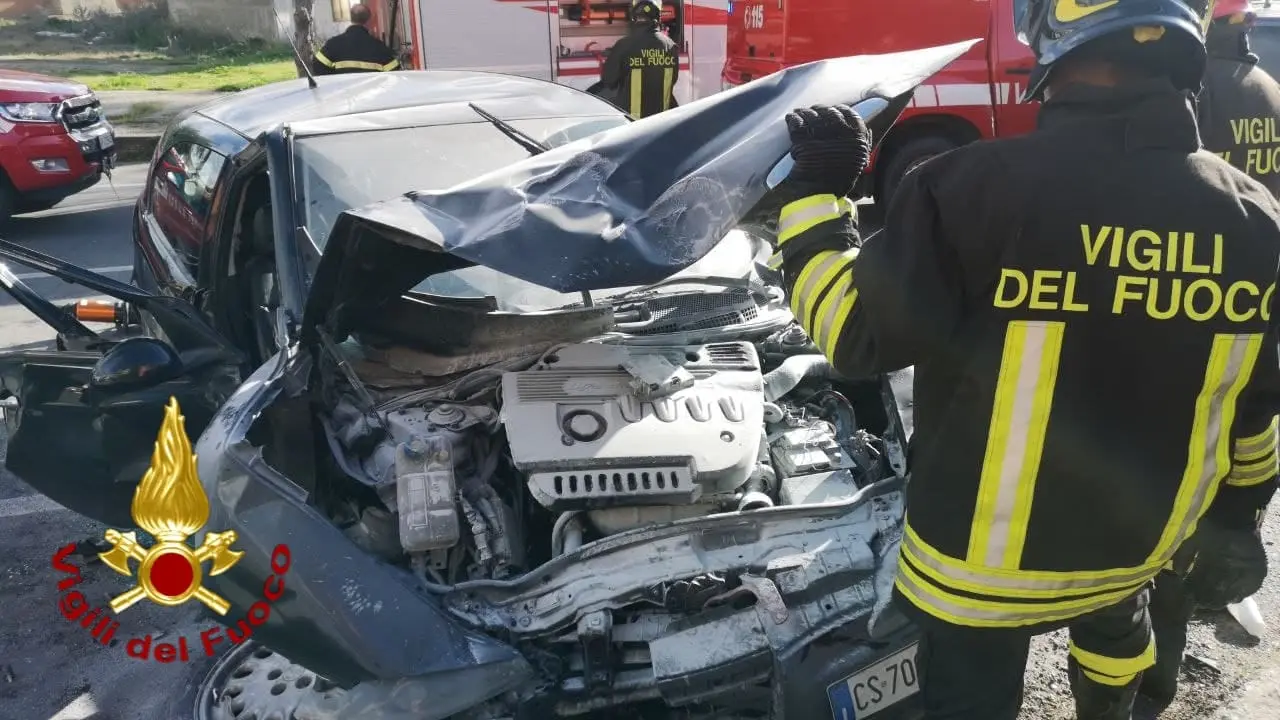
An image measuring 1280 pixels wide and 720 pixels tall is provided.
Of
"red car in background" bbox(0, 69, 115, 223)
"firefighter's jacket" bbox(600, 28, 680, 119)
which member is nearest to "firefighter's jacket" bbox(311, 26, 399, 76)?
"firefighter's jacket" bbox(600, 28, 680, 119)

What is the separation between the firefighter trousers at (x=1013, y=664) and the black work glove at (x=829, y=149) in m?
0.85

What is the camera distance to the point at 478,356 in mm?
2738

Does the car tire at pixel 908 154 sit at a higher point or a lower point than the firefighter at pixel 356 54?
lower

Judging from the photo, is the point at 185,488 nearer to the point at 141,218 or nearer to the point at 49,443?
the point at 49,443

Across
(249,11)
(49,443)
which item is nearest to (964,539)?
(49,443)

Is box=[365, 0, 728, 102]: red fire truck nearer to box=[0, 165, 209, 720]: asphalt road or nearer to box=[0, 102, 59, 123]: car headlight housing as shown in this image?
box=[0, 102, 59, 123]: car headlight housing

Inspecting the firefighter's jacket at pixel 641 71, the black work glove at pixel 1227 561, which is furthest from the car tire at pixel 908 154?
the black work glove at pixel 1227 561

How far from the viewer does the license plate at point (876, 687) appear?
1984mm

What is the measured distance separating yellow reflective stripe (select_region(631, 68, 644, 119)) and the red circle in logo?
571 cm

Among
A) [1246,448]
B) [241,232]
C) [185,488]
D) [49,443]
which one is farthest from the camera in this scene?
[241,232]

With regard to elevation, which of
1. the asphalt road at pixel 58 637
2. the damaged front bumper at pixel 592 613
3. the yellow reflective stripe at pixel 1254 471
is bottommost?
the asphalt road at pixel 58 637

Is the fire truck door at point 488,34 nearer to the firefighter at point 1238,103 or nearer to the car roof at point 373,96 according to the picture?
the car roof at point 373,96

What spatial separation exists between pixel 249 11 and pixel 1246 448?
23.1m

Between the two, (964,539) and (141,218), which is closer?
(964,539)
